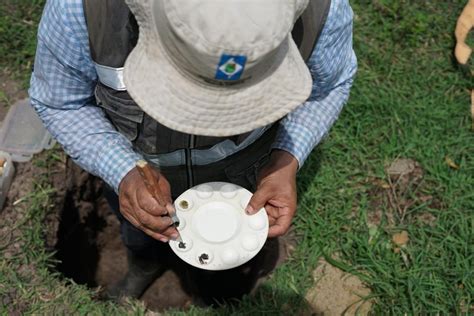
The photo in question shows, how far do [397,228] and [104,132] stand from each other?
5.14 ft

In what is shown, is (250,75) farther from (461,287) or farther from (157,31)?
(461,287)

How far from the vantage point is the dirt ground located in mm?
2541

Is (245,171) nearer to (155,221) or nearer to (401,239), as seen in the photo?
(155,221)

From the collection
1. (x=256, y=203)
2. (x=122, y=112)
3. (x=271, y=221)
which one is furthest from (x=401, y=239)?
(x=122, y=112)

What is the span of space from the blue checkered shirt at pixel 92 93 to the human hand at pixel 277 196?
0.10 meters

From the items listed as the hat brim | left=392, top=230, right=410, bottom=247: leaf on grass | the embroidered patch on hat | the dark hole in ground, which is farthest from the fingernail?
left=392, top=230, right=410, bottom=247: leaf on grass

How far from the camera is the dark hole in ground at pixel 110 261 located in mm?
2799

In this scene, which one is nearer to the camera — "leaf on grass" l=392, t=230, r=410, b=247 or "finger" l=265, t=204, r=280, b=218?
"finger" l=265, t=204, r=280, b=218

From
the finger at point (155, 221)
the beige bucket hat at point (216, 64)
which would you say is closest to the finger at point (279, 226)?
the finger at point (155, 221)

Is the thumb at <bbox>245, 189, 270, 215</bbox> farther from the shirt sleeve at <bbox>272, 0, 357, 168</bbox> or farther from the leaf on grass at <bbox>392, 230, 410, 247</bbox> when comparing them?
the leaf on grass at <bbox>392, 230, 410, 247</bbox>

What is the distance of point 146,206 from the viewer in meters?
1.69

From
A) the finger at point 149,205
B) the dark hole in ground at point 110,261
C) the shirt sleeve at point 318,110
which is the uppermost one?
the shirt sleeve at point 318,110

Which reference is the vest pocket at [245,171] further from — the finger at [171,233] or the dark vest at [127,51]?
the finger at [171,233]

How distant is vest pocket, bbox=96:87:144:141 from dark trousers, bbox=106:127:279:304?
9.0 inches
